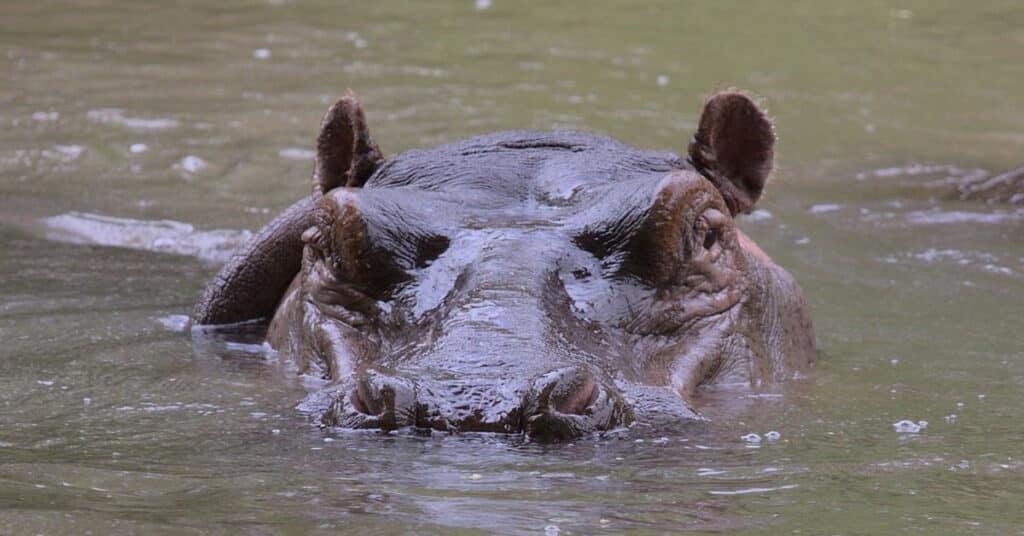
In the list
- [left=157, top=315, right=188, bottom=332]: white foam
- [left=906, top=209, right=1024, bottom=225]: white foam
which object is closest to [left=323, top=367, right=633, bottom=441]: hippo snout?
[left=157, top=315, right=188, bottom=332]: white foam

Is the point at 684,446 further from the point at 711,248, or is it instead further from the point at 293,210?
the point at 293,210

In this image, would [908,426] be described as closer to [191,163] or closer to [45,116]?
[191,163]

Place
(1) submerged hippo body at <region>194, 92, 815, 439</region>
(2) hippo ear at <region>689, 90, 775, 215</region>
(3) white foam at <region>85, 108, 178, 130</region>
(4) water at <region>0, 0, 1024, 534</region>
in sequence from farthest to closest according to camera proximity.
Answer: (3) white foam at <region>85, 108, 178, 130</region> < (2) hippo ear at <region>689, 90, 775, 215</region> < (1) submerged hippo body at <region>194, 92, 815, 439</region> < (4) water at <region>0, 0, 1024, 534</region>

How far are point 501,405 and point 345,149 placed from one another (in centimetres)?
257

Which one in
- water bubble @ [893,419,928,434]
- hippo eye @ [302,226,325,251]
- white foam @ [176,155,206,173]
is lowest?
white foam @ [176,155,206,173]

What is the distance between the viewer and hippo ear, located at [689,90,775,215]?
5969 mm

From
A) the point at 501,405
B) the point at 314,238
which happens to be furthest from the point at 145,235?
the point at 501,405

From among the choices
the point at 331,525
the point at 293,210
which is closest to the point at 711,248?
the point at 293,210

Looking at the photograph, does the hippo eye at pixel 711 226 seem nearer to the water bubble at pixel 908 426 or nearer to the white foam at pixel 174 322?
the water bubble at pixel 908 426

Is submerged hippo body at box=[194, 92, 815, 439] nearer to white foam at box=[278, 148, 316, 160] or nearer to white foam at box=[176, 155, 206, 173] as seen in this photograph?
white foam at box=[176, 155, 206, 173]

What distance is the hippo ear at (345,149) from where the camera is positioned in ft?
20.3

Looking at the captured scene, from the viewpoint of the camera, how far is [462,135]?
441 inches

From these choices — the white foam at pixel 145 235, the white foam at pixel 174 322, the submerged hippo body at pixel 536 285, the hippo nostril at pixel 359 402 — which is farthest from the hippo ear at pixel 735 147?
the white foam at pixel 145 235

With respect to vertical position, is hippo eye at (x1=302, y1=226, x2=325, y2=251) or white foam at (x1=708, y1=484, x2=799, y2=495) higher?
hippo eye at (x1=302, y1=226, x2=325, y2=251)
